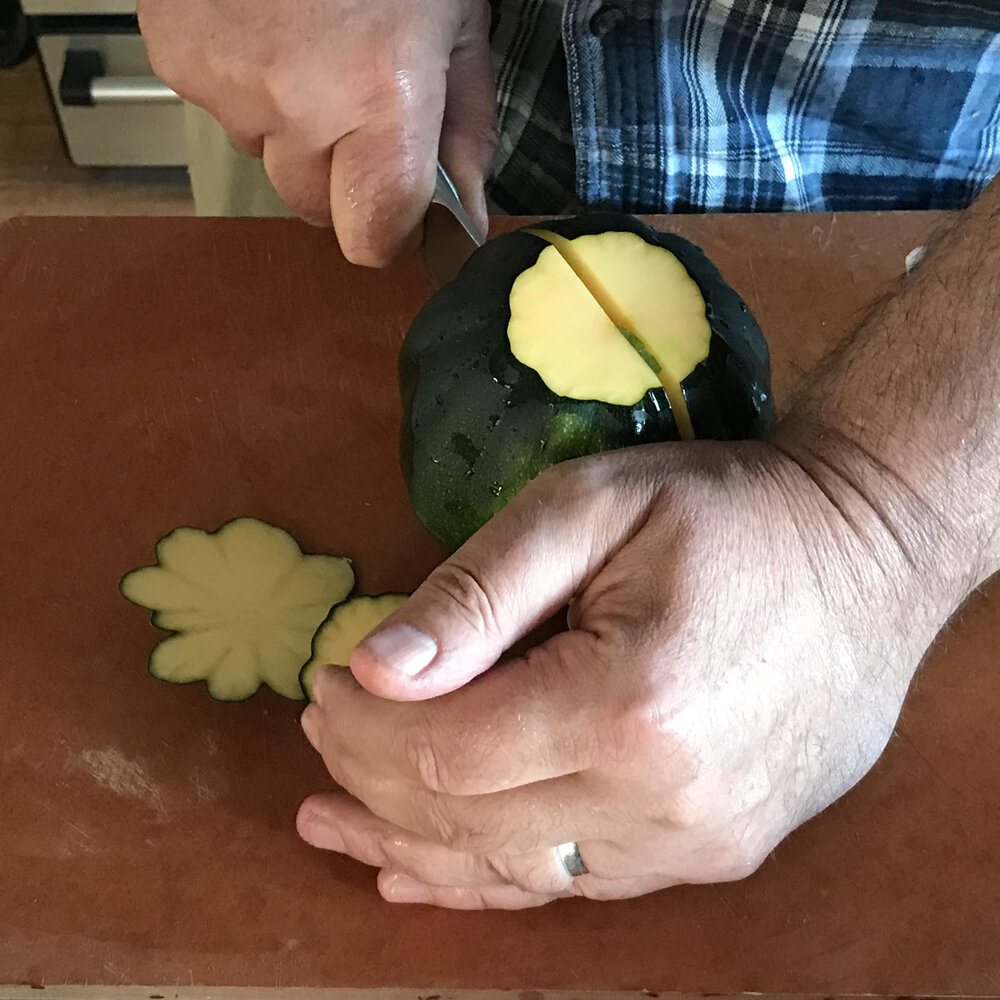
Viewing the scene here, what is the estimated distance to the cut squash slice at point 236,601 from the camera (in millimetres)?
1258

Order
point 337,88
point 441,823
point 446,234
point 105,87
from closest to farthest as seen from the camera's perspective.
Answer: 1. point 441,823
2. point 337,88
3. point 446,234
4. point 105,87

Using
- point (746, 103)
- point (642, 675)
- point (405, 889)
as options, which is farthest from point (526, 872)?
point (746, 103)

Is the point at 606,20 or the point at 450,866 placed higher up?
the point at 606,20

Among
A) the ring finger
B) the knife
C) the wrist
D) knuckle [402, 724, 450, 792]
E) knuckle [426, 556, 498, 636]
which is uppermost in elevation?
the knife

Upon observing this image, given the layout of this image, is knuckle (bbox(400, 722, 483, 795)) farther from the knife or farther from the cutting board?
the knife

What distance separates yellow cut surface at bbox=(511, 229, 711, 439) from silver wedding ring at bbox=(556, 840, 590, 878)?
0.43m

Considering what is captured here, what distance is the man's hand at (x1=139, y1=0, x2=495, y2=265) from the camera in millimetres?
1249

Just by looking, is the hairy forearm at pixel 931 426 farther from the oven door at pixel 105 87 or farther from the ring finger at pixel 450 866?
the oven door at pixel 105 87

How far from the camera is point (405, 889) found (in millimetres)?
1108

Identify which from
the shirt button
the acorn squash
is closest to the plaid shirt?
the shirt button

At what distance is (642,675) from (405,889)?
0.40 meters

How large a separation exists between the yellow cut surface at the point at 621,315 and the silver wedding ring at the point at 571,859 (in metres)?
0.43

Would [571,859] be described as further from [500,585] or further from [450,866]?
[500,585]

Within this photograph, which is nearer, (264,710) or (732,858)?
(732,858)
